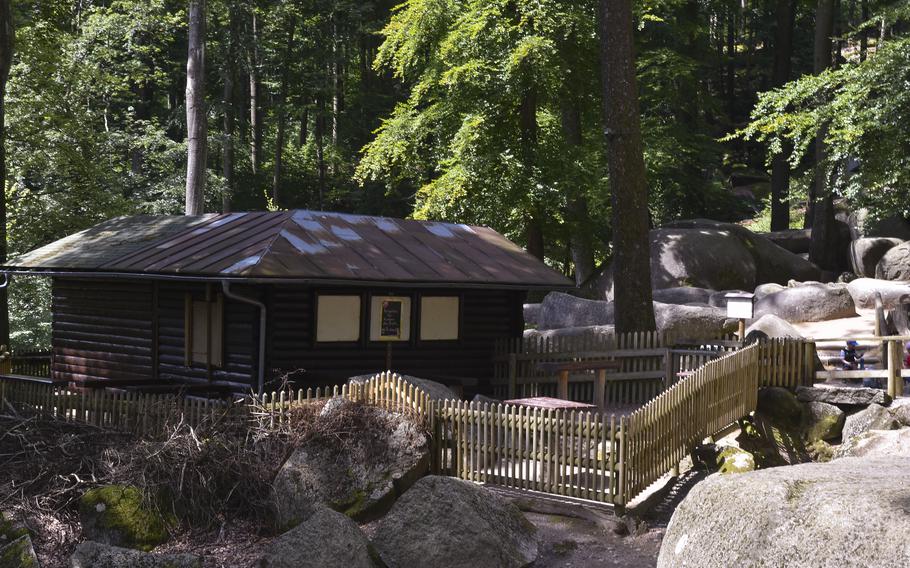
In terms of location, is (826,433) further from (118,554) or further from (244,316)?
(118,554)

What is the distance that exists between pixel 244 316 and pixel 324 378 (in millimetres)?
1730

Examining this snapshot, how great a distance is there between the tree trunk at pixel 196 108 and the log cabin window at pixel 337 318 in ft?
30.7

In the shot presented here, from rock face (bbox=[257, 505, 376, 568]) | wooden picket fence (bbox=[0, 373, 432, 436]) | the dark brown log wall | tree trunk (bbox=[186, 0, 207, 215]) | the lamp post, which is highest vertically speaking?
tree trunk (bbox=[186, 0, 207, 215])

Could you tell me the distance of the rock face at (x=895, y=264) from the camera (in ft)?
95.5

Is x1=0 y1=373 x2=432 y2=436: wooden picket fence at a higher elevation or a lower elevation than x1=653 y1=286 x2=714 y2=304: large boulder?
lower

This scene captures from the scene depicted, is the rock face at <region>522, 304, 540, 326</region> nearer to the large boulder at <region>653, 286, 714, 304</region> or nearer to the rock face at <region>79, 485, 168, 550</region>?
the large boulder at <region>653, 286, 714, 304</region>

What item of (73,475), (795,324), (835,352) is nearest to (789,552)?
(73,475)

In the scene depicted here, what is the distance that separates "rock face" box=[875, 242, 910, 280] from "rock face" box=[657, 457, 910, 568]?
24428mm

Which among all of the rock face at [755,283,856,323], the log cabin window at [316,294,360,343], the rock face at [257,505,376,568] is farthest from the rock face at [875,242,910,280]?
the rock face at [257,505,376,568]

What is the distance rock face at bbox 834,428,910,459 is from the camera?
47.0ft

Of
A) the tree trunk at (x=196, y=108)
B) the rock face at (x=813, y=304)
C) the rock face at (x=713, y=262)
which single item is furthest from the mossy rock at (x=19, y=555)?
the rock face at (x=713, y=262)

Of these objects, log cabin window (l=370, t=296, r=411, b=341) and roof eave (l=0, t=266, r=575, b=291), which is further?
log cabin window (l=370, t=296, r=411, b=341)

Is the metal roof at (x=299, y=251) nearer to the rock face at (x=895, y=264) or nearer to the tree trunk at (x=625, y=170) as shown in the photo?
the tree trunk at (x=625, y=170)

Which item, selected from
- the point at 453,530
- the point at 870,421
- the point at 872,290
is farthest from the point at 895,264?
the point at 453,530
